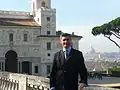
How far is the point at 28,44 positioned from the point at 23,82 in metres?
41.4

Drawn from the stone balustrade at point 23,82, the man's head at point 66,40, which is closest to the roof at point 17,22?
the stone balustrade at point 23,82

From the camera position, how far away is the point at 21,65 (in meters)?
59.3

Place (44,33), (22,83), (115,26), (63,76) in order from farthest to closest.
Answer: (44,33), (115,26), (22,83), (63,76)

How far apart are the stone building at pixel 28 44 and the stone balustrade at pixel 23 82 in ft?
98.5

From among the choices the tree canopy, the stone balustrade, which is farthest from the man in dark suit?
the tree canopy

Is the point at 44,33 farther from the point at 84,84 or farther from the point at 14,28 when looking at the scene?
the point at 84,84

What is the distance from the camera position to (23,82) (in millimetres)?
19281

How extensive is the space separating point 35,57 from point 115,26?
13109 millimetres

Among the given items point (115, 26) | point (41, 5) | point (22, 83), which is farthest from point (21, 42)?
point (22, 83)

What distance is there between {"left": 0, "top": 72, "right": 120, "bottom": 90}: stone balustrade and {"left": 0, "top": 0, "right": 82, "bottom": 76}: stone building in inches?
1182

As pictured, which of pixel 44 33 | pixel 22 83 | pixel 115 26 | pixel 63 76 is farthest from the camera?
pixel 44 33

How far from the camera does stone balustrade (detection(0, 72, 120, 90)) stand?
14367 mm

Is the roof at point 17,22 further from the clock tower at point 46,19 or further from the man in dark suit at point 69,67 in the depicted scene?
the man in dark suit at point 69,67

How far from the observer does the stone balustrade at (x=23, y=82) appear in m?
14.4
